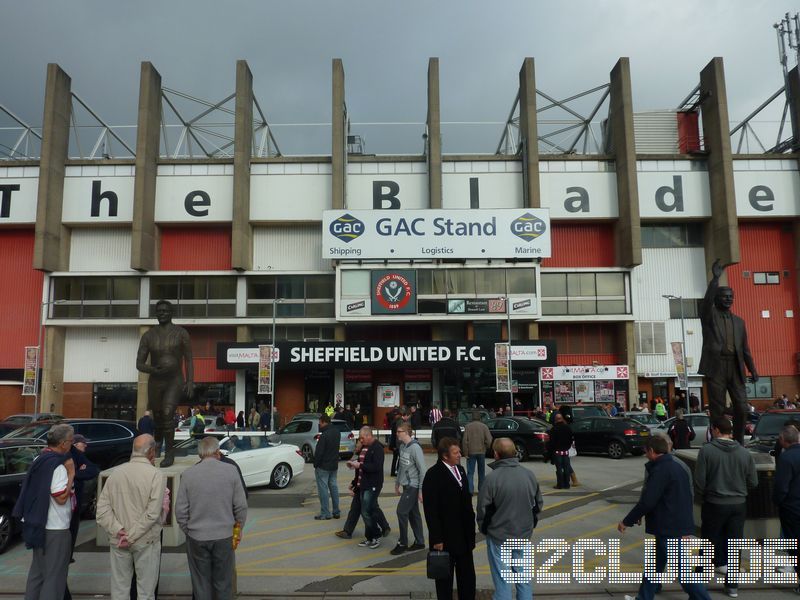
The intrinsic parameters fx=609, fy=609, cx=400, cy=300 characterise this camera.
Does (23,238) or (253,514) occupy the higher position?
(23,238)

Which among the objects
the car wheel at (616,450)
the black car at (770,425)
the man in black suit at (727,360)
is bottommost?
the car wheel at (616,450)

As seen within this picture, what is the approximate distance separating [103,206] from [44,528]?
3646cm

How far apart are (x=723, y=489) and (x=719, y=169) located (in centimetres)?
3611

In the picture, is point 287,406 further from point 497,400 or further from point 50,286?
point 50,286

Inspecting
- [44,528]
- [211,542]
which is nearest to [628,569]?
[211,542]

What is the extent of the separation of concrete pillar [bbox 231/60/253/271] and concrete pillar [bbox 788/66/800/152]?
34865mm

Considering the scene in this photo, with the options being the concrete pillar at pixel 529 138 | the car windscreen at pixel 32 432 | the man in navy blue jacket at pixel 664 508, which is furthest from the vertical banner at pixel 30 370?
the man in navy blue jacket at pixel 664 508

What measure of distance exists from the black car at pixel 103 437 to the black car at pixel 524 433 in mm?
10947

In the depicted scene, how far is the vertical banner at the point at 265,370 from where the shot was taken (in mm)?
29312

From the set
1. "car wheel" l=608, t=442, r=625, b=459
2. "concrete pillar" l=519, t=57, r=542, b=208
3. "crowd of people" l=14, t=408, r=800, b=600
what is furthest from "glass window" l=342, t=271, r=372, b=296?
"crowd of people" l=14, t=408, r=800, b=600

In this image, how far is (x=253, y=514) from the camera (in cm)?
1176

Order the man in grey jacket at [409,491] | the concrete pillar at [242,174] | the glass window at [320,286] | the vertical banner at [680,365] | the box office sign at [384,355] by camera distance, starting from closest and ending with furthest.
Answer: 1. the man in grey jacket at [409,491]
2. the vertical banner at [680,365]
3. the box office sign at [384,355]
4. the concrete pillar at [242,174]
5. the glass window at [320,286]

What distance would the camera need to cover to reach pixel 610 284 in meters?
37.2

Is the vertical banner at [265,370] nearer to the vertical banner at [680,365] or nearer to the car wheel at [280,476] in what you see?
the car wheel at [280,476]
